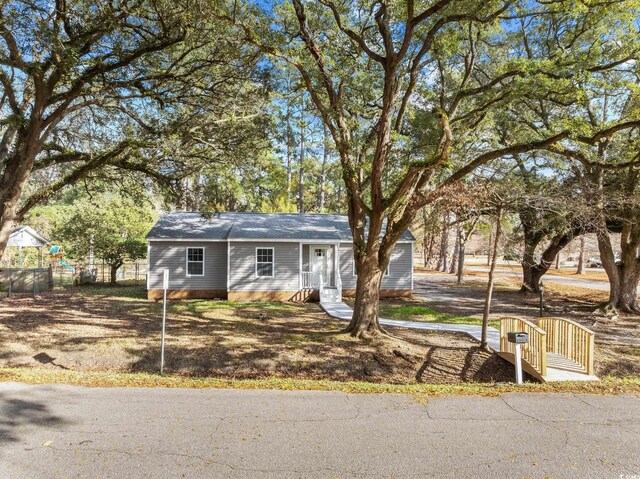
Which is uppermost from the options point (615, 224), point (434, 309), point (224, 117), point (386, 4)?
point (386, 4)

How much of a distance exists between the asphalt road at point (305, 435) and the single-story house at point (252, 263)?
11637mm

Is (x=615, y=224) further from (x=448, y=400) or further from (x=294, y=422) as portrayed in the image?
(x=294, y=422)

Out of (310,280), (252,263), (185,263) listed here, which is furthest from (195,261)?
(310,280)

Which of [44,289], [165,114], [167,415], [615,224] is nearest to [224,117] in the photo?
[165,114]

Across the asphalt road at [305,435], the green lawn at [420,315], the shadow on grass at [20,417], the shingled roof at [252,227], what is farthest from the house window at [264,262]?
the shadow on grass at [20,417]

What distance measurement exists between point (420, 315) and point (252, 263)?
7.60 metres

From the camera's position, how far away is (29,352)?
8.82 metres

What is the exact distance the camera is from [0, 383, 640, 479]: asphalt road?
12.4ft

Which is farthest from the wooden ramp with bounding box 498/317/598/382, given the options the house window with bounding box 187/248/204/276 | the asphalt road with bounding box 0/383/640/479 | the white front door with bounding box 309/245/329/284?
the house window with bounding box 187/248/204/276

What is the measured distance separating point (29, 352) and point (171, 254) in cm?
912

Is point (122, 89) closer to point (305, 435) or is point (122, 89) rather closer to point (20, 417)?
point (20, 417)

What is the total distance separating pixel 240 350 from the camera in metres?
9.43

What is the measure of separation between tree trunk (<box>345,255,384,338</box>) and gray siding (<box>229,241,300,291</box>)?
7.89 m

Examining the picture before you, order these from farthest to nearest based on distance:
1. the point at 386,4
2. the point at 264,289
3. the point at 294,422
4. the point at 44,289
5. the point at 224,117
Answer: the point at 44,289
the point at 264,289
the point at 224,117
the point at 386,4
the point at 294,422
